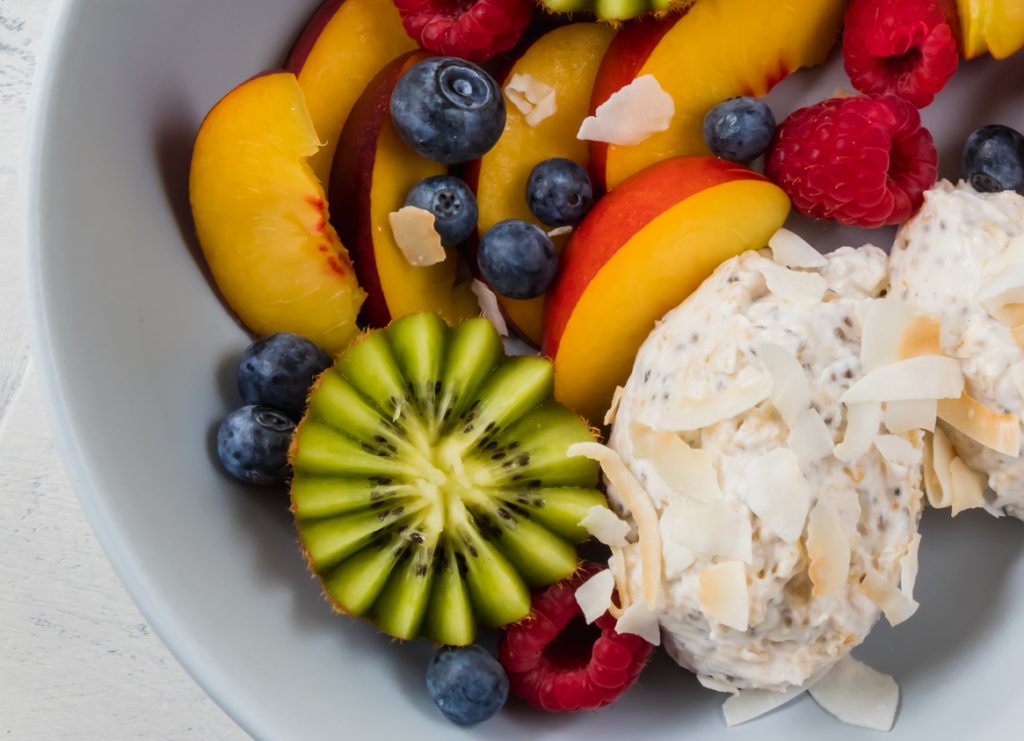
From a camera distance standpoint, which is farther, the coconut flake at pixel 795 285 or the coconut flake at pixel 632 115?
the coconut flake at pixel 632 115

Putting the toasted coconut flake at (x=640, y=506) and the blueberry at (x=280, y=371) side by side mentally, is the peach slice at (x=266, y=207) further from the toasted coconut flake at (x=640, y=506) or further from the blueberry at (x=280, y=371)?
the toasted coconut flake at (x=640, y=506)

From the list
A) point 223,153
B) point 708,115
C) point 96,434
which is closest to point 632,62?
point 708,115

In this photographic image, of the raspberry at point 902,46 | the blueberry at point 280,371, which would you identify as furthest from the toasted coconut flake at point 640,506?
the raspberry at point 902,46

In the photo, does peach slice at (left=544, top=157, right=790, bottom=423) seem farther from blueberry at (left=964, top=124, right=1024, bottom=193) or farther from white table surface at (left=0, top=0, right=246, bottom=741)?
white table surface at (left=0, top=0, right=246, bottom=741)

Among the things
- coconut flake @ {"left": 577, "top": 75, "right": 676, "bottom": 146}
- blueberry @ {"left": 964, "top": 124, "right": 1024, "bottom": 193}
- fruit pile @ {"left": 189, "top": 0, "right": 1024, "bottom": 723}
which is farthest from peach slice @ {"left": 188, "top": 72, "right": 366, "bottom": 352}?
blueberry @ {"left": 964, "top": 124, "right": 1024, "bottom": 193}

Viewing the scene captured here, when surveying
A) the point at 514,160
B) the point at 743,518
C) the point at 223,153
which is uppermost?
the point at 223,153

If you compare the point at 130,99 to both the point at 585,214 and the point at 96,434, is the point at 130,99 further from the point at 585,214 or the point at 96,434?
the point at 585,214
